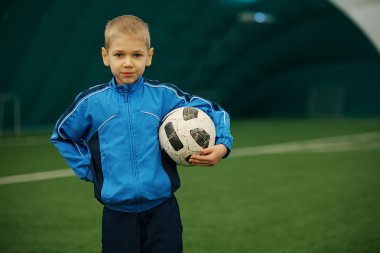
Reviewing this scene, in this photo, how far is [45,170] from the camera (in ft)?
Answer: 27.2

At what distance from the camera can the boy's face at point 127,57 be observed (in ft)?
8.16

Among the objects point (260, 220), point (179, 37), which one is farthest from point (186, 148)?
point (179, 37)

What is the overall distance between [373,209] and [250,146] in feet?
22.7

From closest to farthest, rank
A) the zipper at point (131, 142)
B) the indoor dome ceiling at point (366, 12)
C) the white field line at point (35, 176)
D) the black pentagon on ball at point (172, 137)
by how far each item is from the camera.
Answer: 1. the zipper at point (131, 142)
2. the black pentagon on ball at point (172, 137)
3. the white field line at point (35, 176)
4. the indoor dome ceiling at point (366, 12)

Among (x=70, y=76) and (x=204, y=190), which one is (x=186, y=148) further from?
(x=70, y=76)

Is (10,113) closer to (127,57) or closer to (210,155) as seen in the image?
(127,57)

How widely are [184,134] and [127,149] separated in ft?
1.16

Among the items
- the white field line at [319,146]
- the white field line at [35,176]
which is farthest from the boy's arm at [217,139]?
the white field line at [319,146]

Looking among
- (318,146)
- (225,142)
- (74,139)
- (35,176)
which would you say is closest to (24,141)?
(35,176)

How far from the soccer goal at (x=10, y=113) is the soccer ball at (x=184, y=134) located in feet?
43.9

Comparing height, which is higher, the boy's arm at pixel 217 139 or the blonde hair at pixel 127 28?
the blonde hair at pixel 127 28

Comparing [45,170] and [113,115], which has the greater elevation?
[113,115]

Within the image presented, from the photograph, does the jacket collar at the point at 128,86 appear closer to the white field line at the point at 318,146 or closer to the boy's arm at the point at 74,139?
the boy's arm at the point at 74,139

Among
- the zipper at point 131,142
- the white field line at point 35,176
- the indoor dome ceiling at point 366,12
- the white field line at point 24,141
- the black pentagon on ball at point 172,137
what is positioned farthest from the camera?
the indoor dome ceiling at point 366,12
